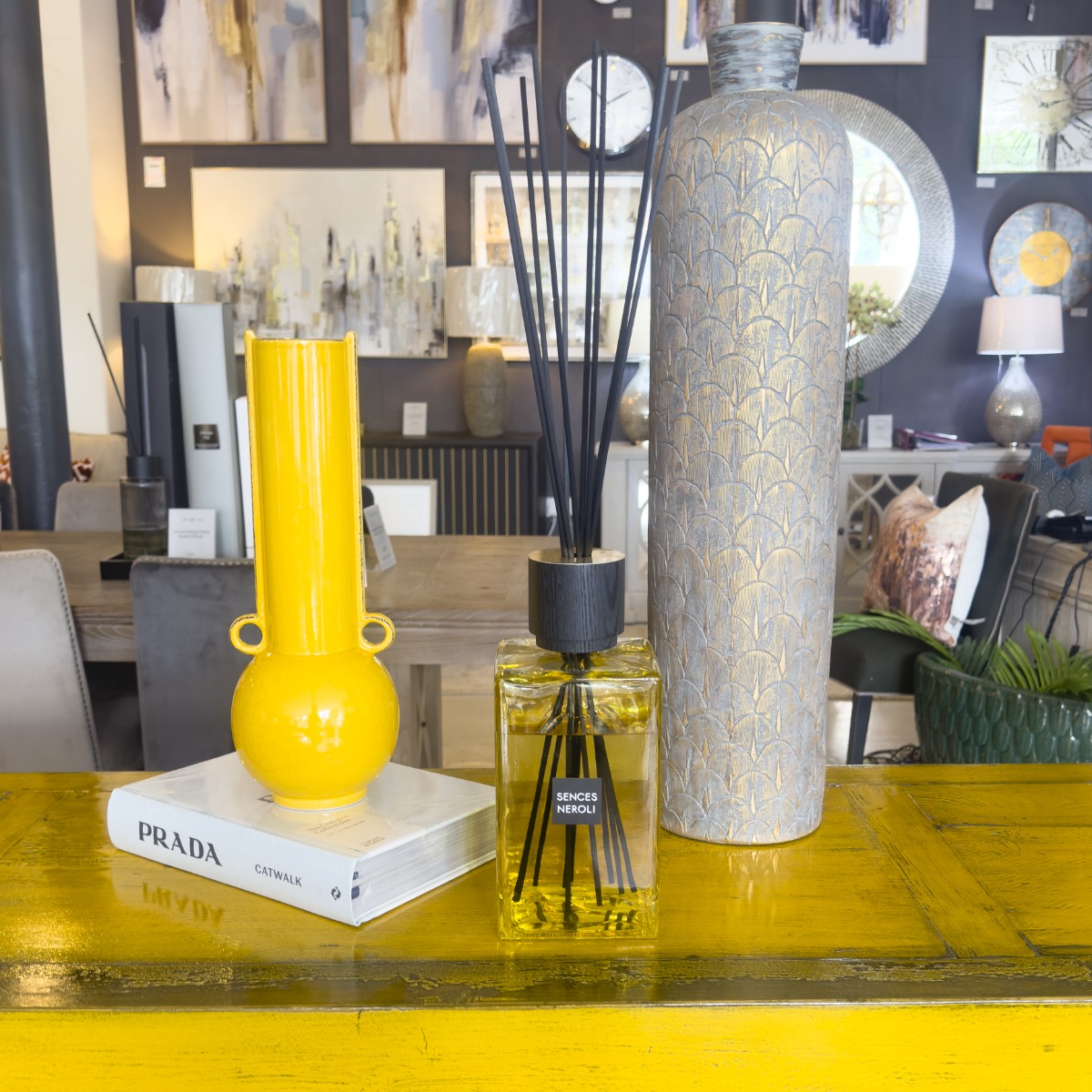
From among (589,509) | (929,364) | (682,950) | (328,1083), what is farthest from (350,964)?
(929,364)

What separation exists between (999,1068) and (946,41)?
18.3 feet

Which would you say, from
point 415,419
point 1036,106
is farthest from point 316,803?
point 1036,106

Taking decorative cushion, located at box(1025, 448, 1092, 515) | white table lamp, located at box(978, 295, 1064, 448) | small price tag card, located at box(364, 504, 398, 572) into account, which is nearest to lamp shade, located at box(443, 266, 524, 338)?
white table lamp, located at box(978, 295, 1064, 448)

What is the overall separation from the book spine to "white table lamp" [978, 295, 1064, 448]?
501 cm

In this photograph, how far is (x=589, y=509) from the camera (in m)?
0.67

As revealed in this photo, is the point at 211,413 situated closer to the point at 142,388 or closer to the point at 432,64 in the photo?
the point at 142,388

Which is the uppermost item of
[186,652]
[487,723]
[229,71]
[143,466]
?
[229,71]

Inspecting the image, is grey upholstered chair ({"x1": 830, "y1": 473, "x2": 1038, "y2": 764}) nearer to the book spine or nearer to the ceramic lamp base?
the book spine

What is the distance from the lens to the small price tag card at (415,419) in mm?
5469

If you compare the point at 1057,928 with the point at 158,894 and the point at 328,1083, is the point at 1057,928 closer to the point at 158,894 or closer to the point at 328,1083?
the point at 328,1083

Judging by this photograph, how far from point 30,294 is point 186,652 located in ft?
10.9

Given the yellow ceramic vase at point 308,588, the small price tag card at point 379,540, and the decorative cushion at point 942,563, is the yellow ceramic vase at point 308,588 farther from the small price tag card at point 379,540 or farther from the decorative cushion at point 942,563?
the decorative cushion at point 942,563

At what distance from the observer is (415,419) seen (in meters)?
5.47

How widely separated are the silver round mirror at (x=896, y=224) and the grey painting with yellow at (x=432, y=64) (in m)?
1.59
